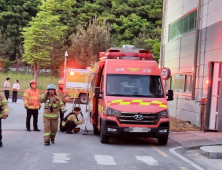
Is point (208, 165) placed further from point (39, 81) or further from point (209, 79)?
point (39, 81)

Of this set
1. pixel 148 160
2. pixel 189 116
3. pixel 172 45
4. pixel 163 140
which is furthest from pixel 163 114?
pixel 172 45

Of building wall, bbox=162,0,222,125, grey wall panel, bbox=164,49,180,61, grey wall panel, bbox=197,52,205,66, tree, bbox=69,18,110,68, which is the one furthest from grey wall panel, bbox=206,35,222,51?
tree, bbox=69,18,110,68

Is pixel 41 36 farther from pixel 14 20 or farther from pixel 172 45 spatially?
pixel 172 45

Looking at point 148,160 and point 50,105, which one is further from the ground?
point 50,105

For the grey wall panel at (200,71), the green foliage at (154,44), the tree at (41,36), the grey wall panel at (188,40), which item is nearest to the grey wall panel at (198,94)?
the grey wall panel at (200,71)

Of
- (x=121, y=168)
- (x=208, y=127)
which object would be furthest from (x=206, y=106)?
(x=121, y=168)

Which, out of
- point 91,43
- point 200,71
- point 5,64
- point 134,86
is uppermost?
point 91,43

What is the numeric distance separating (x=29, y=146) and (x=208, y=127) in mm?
7835

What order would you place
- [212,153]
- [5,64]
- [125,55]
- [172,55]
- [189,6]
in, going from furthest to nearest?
1. [5,64]
2. [172,55]
3. [189,6]
4. [125,55]
5. [212,153]

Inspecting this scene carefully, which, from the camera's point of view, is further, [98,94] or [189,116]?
[189,116]

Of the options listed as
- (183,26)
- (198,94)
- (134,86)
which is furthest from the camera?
(183,26)

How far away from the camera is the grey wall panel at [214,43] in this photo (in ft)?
49.1

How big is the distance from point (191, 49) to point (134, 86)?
7.42m

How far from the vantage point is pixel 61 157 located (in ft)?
28.7
